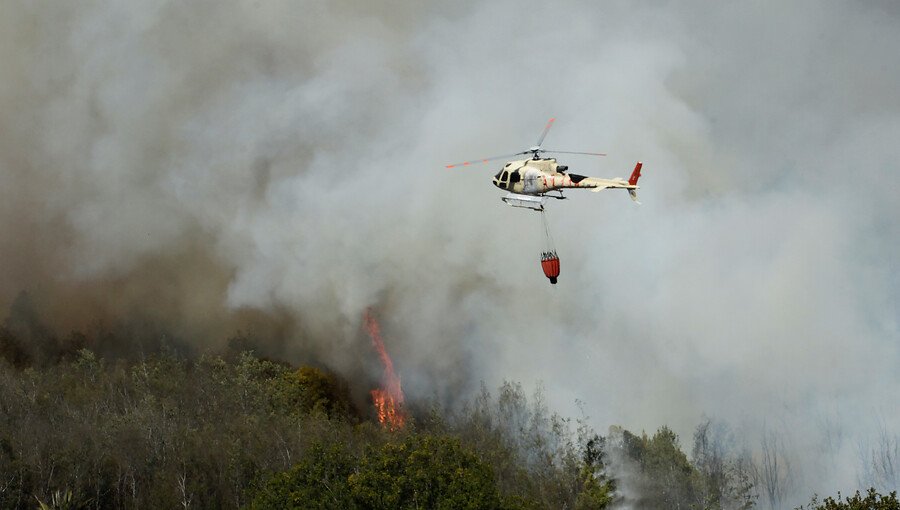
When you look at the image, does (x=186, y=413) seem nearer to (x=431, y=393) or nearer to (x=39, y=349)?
(x=431, y=393)

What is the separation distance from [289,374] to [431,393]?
12.6 metres

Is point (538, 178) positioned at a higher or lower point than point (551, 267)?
higher

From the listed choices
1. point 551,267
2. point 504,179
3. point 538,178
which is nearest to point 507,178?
point 504,179

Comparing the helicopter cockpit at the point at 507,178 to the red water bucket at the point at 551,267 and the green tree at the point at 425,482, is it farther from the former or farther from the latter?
the green tree at the point at 425,482

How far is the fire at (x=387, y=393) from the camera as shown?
109m

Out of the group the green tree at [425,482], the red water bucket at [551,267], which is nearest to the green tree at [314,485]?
the green tree at [425,482]

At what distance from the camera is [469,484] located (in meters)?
57.0

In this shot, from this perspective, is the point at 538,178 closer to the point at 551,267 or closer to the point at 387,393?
the point at 551,267

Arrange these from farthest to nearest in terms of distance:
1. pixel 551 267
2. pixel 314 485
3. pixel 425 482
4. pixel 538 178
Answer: pixel 551 267
pixel 538 178
pixel 314 485
pixel 425 482

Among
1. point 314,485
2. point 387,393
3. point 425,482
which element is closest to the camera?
point 425,482

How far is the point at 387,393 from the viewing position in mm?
111625

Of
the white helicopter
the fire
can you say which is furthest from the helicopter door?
the fire

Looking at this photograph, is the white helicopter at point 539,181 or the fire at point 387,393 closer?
the white helicopter at point 539,181

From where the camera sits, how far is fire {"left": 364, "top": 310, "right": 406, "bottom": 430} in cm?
10938
